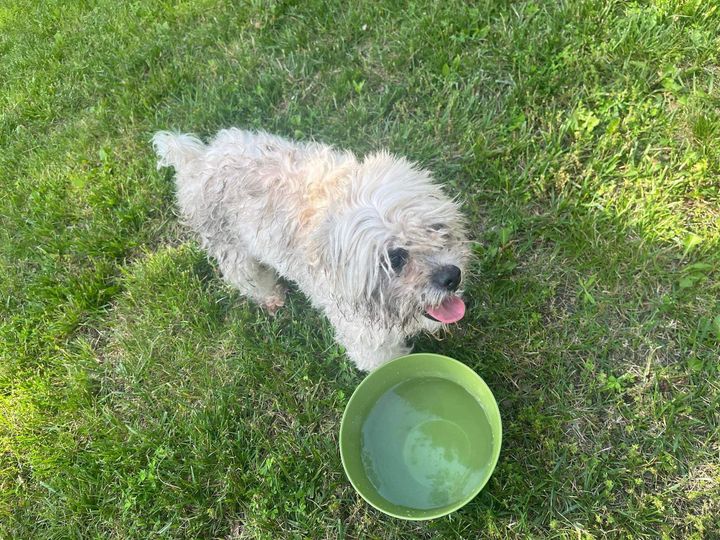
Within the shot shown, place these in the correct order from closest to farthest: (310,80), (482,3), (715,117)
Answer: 1. (715,117)
2. (482,3)
3. (310,80)

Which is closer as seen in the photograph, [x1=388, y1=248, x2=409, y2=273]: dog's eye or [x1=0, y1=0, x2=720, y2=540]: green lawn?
[x1=388, y1=248, x2=409, y2=273]: dog's eye

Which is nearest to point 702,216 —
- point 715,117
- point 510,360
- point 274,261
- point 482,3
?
point 715,117

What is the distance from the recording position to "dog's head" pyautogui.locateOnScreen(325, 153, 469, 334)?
103 inches

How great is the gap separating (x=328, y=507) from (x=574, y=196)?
2782 mm

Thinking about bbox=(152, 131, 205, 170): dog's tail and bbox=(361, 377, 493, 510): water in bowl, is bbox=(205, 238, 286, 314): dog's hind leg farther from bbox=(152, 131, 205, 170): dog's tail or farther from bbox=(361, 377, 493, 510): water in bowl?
bbox=(361, 377, 493, 510): water in bowl

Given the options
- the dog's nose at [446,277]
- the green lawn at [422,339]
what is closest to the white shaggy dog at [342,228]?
the dog's nose at [446,277]

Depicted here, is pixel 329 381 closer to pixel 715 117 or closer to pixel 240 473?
pixel 240 473

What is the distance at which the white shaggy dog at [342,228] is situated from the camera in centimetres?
264

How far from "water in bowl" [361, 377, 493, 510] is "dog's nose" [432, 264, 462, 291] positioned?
1006 millimetres

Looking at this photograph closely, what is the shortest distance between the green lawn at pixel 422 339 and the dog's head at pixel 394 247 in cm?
108

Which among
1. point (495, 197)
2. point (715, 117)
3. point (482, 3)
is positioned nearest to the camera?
point (715, 117)

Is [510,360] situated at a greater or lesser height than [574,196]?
lesser

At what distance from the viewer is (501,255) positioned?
3.82 meters

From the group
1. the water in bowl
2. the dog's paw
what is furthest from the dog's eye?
the dog's paw
